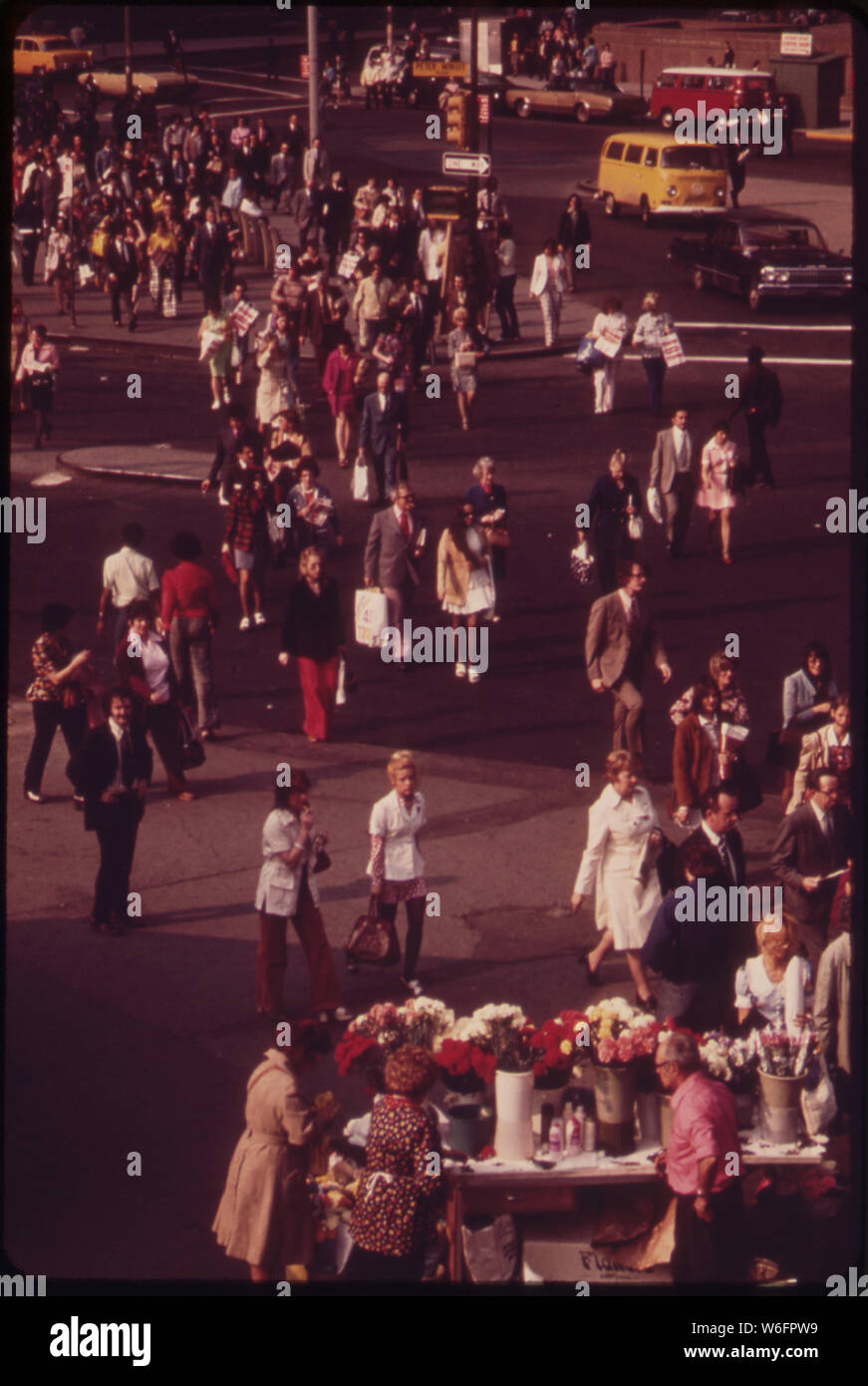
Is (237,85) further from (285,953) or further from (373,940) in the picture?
(285,953)

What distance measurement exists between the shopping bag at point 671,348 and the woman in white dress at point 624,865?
13142mm

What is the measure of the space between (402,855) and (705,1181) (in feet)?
12.4

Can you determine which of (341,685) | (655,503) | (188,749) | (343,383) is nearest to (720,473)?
(655,503)

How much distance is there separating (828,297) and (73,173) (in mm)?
14754

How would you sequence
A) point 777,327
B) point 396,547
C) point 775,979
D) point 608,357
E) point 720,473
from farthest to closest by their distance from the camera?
point 777,327 → point 608,357 → point 720,473 → point 396,547 → point 775,979

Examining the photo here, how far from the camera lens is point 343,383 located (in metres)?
24.3

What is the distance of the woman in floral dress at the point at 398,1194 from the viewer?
892 cm

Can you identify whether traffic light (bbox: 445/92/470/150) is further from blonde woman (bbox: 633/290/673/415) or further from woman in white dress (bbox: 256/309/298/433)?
woman in white dress (bbox: 256/309/298/433)

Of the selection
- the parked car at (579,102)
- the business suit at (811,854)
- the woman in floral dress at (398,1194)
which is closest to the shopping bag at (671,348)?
the business suit at (811,854)

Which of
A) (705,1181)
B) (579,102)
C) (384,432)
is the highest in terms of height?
(579,102)

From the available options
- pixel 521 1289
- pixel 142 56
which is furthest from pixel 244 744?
pixel 142 56

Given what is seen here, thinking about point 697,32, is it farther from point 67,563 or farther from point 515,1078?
point 515,1078

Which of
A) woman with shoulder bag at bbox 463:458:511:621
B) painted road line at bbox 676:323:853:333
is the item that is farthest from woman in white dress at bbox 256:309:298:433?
painted road line at bbox 676:323:853:333

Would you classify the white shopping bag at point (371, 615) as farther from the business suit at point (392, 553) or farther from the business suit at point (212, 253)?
the business suit at point (212, 253)
